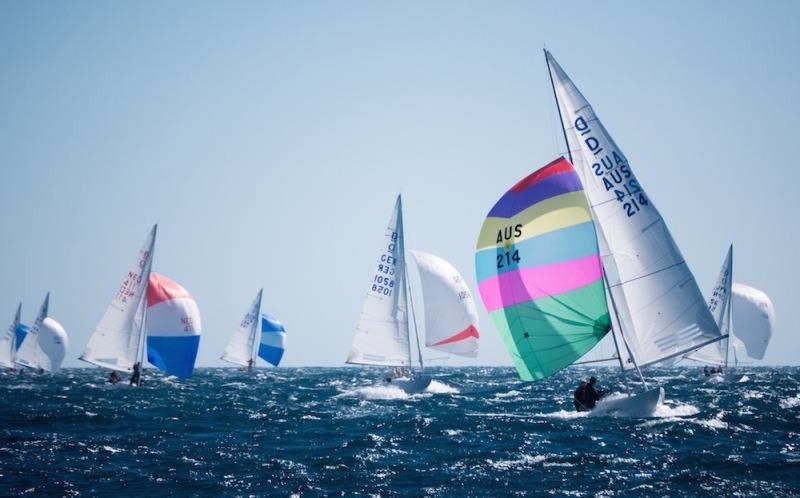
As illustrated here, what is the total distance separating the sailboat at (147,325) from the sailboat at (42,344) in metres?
25.7

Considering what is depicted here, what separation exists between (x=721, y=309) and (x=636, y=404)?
109 feet

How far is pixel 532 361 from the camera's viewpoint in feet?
69.8

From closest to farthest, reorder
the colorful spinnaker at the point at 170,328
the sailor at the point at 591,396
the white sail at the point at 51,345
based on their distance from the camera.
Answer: the sailor at the point at 591,396, the colorful spinnaker at the point at 170,328, the white sail at the point at 51,345

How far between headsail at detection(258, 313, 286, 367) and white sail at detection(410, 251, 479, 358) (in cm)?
4026

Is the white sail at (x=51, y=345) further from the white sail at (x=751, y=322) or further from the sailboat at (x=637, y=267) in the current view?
the white sail at (x=751, y=322)

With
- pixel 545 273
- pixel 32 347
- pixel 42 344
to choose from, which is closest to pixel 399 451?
pixel 545 273

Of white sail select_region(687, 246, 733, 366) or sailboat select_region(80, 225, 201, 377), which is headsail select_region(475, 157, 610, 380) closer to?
sailboat select_region(80, 225, 201, 377)

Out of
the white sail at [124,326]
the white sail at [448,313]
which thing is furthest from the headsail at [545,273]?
the white sail at [124,326]

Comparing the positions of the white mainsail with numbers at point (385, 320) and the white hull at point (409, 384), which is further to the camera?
the white mainsail with numbers at point (385, 320)

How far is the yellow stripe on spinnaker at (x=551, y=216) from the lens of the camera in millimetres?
20922

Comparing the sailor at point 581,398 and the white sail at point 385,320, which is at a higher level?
the white sail at point 385,320

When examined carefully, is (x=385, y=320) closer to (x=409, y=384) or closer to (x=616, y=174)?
(x=409, y=384)

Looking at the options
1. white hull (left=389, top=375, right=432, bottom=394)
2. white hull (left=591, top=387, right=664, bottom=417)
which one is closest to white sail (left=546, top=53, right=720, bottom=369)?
white hull (left=591, top=387, right=664, bottom=417)

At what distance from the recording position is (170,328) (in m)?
40.0
